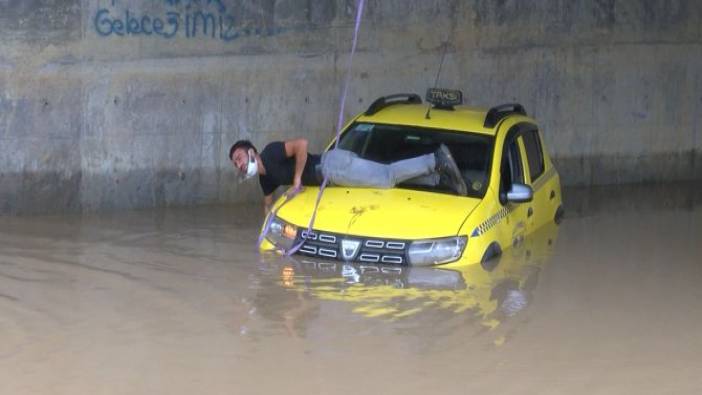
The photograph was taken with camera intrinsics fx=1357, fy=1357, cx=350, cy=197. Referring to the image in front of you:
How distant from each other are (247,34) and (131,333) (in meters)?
6.89

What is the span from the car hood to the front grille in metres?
0.05

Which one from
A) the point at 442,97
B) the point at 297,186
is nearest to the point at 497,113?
the point at 442,97

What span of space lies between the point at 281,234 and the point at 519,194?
80.7 inches

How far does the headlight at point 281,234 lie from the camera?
36.7ft

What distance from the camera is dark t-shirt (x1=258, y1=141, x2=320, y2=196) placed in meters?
11.7

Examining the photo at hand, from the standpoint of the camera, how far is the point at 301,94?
51.8 feet

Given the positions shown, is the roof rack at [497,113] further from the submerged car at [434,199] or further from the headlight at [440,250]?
the headlight at [440,250]

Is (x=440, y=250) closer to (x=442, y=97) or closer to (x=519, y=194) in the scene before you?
(x=519, y=194)

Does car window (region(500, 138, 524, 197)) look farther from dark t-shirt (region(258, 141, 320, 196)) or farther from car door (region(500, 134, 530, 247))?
dark t-shirt (region(258, 141, 320, 196))

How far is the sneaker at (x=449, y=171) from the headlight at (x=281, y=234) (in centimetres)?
142

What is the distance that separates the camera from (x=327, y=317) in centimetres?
955

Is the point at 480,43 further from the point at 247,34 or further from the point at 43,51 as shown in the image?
the point at 43,51

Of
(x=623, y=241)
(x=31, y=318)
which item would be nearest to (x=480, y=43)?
(x=623, y=241)

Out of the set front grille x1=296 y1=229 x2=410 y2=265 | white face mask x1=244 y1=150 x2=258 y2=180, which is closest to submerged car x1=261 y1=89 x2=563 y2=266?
front grille x1=296 y1=229 x2=410 y2=265
